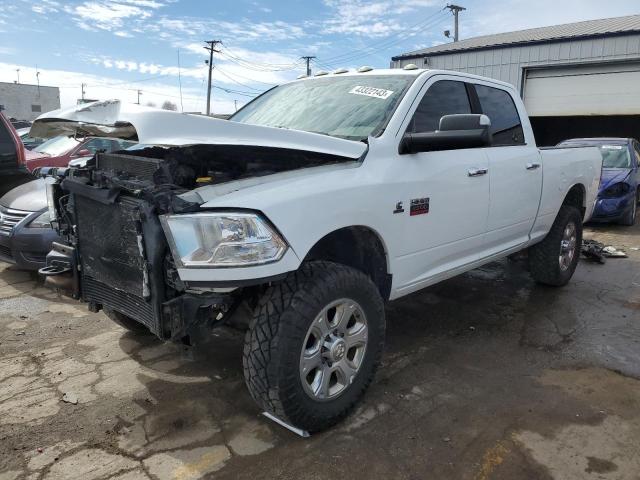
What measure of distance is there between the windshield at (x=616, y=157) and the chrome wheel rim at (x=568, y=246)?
5.52 m

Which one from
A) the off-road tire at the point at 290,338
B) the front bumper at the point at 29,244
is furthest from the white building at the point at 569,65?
the off-road tire at the point at 290,338

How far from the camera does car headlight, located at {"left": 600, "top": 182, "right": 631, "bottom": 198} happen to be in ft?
31.0

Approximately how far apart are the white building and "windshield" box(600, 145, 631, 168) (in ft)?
22.8

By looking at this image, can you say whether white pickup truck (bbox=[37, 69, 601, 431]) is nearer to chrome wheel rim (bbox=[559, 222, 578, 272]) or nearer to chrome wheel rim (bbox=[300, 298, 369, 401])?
chrome wheel rim (bbox=[300, 298, 369, 401])

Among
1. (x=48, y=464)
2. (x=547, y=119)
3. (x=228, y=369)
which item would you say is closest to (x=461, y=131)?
(x=228, y=369)

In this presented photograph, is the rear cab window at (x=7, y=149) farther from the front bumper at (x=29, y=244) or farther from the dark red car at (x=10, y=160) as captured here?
the front bumper at (x=29, y=244)

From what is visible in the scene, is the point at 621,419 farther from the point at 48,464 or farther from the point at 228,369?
the point at 48,464

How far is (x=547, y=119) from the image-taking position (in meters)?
21.4

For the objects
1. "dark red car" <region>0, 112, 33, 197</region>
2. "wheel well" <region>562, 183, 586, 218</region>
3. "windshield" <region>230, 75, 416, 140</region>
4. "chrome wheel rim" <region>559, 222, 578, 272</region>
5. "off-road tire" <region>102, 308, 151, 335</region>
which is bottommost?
"off-road tire" <region>102, 308, 151, 335</region>

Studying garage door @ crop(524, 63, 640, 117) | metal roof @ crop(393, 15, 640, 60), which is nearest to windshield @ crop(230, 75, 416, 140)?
metal roof @ crop(393, 15, 640, 60)

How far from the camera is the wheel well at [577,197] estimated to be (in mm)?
5477

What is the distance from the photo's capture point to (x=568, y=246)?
553 cm

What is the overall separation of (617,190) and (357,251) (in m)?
8.34

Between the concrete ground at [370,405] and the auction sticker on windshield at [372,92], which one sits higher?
the auction sticker on windshield at [372,92]
